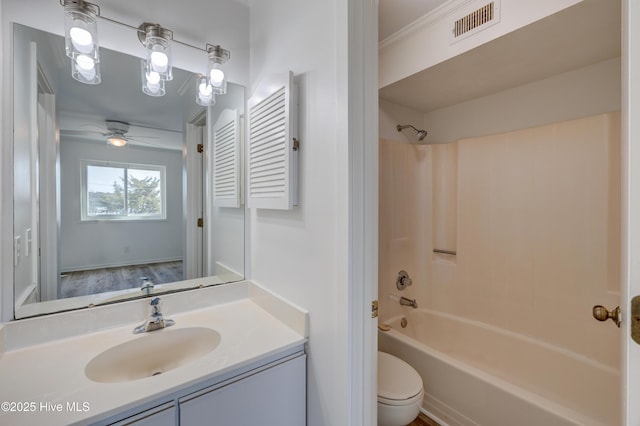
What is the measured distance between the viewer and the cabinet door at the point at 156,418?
0.77 meters

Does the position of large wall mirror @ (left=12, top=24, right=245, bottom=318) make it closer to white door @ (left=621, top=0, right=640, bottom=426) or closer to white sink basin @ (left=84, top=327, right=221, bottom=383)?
white sink basin @ (left=84, top=327, right=221, bottom=383)

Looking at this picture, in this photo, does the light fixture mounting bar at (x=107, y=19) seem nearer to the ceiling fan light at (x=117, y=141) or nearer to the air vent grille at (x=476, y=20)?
the ceiling fan light at (x=117, y=141)

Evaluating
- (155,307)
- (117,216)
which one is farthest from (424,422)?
(117,216)

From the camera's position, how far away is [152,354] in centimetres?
117

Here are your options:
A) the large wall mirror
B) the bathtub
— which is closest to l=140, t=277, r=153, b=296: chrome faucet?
the large wall mirror

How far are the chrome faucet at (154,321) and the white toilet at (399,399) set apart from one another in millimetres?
1109

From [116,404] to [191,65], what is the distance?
4.87 ft

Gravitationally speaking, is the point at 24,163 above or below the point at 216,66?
below

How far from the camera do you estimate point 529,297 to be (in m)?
1.98

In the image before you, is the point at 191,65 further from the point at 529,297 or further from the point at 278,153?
the point at 529,297

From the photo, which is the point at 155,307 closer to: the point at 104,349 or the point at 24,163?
the point at 104,349

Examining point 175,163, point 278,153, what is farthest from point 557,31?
point 175,163

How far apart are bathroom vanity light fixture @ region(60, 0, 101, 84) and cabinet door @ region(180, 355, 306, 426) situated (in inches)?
53.8

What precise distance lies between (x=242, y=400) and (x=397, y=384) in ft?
2.92
